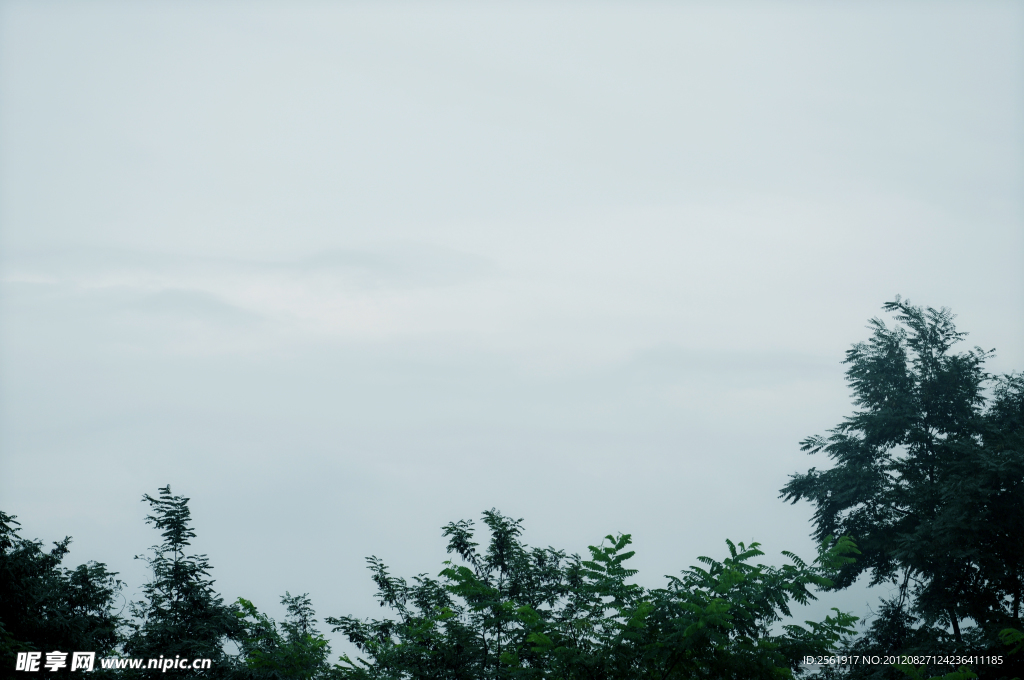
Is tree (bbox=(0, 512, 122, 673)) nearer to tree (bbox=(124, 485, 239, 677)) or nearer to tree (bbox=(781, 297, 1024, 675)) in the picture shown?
tree (bbox=(124, 485, 239, 677))

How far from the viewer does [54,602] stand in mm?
21266

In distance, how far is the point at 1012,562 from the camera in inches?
1018

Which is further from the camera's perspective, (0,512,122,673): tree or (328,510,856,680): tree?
(0,512,122,673): tree

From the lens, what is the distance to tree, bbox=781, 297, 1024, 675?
25672mm

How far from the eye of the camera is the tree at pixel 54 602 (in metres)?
20.6

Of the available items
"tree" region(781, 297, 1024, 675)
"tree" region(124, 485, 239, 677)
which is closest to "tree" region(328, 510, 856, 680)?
"tree" region(124, 485, 239, 677)

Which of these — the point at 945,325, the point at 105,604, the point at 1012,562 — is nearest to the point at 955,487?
the point at 1012,562

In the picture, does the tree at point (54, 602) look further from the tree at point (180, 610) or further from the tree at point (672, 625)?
the tree at point (672, 625)

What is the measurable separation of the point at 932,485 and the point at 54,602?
27.4m

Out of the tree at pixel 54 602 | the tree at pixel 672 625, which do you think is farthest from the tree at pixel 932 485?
the tree at pixel 54 602

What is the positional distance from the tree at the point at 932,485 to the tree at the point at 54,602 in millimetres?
24705

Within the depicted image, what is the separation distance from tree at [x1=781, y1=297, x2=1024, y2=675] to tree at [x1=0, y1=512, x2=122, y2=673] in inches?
973

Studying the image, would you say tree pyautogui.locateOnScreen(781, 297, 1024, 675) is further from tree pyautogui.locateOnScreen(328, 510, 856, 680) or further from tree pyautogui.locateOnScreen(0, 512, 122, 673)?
tree pyautogui.locateOnScreen(0, 512, 122, 673)

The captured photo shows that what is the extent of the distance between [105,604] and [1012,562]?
27768 millimetres
